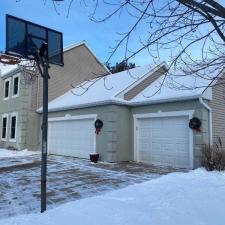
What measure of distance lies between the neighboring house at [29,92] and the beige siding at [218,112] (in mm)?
7428

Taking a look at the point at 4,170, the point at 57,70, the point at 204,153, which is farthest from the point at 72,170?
the point at 57,70

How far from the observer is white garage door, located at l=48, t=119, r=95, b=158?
16.6 m

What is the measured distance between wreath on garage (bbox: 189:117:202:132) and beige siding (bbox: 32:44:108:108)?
949 centimetres

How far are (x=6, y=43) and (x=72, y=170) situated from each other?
22.3ft

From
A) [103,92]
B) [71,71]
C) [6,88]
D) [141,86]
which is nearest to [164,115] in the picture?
[141,86]

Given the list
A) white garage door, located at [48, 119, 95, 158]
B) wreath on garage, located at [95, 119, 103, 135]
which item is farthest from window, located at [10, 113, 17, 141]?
wreath on garage, located at [95, 119, 103, 135]

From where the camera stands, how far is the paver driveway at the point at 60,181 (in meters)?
7.52

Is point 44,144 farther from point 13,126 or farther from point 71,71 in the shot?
point 13,126

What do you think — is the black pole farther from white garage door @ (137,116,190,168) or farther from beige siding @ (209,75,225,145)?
beige siding @ (209,75,225,145)

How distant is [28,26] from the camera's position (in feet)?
23.0

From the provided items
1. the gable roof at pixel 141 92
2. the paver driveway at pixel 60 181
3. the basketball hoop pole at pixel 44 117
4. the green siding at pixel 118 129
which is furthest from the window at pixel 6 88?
the basketball hoop pole at pixel 44 117

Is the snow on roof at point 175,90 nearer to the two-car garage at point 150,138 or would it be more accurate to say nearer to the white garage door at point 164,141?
the two-car garage at point 150,138

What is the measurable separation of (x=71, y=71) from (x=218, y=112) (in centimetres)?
1164

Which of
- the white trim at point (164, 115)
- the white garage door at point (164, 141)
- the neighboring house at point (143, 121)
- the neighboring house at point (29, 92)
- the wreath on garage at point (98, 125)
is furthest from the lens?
the neighboring house at point (29, 92)
